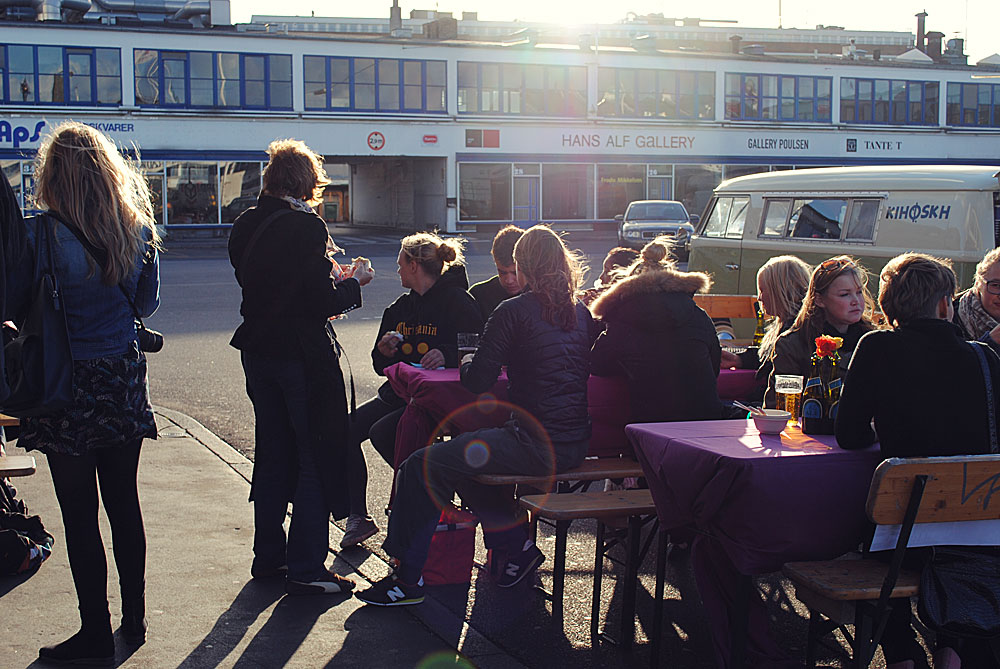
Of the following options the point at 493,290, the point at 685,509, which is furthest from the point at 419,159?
the point at 685,509

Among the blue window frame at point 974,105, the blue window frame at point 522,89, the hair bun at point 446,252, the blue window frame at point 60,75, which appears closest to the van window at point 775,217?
the hair bun at point 446,252

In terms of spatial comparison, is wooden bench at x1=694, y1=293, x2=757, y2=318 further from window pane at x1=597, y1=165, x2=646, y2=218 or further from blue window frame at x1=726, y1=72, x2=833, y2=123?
blue window frame at x1=726, y1=72, x2=833, y2=123

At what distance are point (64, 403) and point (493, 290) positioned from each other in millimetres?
3291

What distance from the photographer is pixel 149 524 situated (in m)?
6.11

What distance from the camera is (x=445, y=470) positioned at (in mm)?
5023

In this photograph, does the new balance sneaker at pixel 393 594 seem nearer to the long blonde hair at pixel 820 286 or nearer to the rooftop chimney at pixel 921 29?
the long blonde hair at pixel 820 286

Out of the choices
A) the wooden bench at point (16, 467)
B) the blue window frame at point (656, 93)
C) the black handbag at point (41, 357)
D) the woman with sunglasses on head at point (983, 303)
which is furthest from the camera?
the blue window frame at point (656, 93)

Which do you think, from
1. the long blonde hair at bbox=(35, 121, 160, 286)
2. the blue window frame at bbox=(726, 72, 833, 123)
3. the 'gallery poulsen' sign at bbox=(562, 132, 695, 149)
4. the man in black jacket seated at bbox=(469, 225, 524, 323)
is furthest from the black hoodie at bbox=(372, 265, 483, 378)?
the blue window frame at bbox=(726, 72, 833, 123)

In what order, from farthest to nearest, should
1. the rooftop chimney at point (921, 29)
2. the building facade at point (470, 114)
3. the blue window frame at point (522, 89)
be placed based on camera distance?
the rooftop chimney at point (921, 29) → the blue window frame at point (522, 89) → the building facade at point (470, 114)

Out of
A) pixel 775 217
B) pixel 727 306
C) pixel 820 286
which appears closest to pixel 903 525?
pixel 820 286

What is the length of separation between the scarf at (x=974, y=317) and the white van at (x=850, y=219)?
4114 millimetres

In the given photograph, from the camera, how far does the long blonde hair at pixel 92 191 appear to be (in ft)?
13.8

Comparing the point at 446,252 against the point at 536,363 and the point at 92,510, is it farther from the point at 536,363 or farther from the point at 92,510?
the point at 92,510

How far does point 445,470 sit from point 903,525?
2.15m
